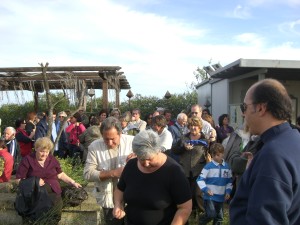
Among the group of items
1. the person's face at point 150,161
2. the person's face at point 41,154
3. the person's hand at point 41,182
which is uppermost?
the person's face at point 150,161

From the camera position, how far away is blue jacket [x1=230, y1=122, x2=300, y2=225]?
1.87 metres

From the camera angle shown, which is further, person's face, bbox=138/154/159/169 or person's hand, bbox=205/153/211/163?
person's hand, bbox=205/153/211/163

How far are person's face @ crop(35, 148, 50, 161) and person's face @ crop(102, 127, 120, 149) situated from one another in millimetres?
1375

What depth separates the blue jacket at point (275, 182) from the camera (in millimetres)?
1873

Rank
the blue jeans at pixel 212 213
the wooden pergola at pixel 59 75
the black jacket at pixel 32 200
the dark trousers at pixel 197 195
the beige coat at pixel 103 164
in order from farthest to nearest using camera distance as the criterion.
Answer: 1. the wooden pergola at pixel 59 75
2. the dark trousers at pixel 197 195
3. the blue jeans at pixel 212 213
4. the black jacket at pixel 32 200
5. the beige coat at pixel 103 164

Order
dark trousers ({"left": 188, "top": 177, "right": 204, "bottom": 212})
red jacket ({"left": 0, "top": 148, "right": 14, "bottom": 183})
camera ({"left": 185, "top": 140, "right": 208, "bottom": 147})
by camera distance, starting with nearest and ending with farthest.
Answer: camera ({"left": 185, "top": 140, "right": 208, "bottom": 147}) < dark trousers ({"left": 188, "top": 177, "right": 204, "bottom": 212}) < red jacket ({"left": 0, "top": 148, "right": 14, "bottom": 183})

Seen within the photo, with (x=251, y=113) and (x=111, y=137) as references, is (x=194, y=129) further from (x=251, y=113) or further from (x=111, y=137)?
(x=251, y=113)

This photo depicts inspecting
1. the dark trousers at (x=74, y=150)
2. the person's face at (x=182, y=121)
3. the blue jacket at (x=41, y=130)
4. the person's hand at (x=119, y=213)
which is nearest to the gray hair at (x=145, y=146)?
the person's hand at (x=119, y=213)

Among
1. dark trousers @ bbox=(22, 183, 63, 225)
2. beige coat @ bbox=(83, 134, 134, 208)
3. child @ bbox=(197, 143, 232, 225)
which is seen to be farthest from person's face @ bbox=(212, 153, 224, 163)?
dark trousers @ bbox=(22, 183, 63, 225)

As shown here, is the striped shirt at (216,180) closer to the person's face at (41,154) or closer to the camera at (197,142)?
the camera at (197,142)

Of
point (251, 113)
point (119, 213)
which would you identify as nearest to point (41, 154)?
point (119, 213)

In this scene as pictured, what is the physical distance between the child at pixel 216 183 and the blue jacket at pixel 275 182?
3.95 metres

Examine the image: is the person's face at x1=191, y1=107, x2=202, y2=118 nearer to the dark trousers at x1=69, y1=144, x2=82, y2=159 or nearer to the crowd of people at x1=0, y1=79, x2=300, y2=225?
the crowd of people at x1=0, y1=79, x2=300, y2=225

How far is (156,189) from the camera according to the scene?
337cm
